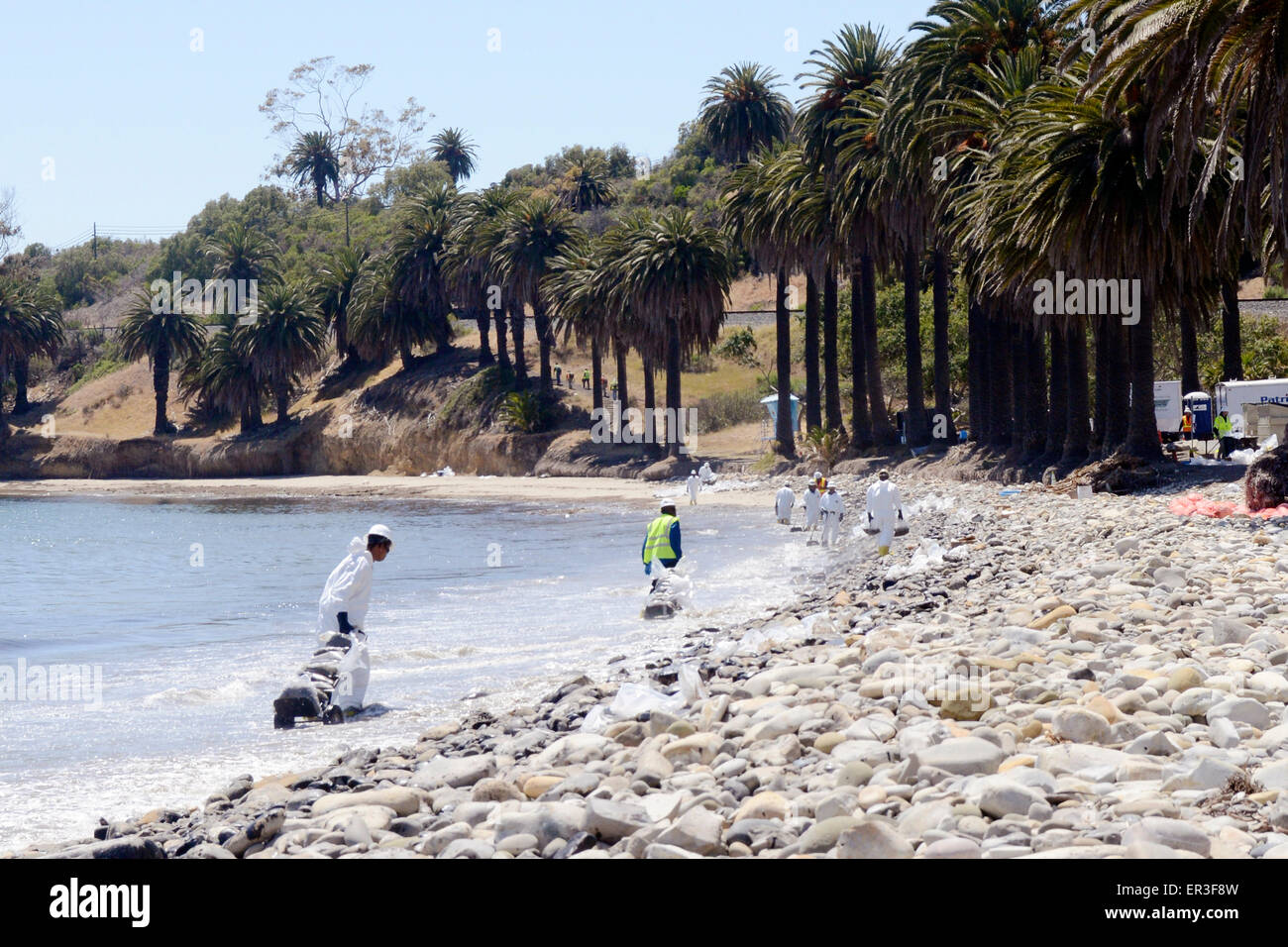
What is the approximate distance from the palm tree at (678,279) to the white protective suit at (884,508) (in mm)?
30606

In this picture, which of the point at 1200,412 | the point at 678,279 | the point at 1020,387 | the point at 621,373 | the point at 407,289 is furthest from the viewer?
the point at 407,289

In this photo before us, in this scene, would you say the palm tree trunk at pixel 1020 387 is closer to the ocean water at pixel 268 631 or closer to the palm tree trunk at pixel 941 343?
the palm tree trunk at pixel 941 343

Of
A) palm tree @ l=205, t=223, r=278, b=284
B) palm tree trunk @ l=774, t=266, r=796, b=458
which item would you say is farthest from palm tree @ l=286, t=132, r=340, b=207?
palm tree trunk @ l=774, t=266, r=796, b=458

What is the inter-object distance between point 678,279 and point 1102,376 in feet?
80.1

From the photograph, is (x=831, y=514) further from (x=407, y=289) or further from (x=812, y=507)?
(x=407, y=289)

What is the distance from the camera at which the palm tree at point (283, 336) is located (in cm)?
6869

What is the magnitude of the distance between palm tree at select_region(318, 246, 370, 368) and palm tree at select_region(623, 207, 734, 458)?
2663 cm

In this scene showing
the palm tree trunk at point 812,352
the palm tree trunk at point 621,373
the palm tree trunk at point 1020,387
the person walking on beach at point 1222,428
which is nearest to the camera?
the person walking on beach at point 1222,428

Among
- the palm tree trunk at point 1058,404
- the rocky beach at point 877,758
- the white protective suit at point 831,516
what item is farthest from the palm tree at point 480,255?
the rocky beach at point 877,758

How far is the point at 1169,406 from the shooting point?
39750 mm

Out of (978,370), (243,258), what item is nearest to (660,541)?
(978,370)

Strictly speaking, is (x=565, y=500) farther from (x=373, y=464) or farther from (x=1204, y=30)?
(x=1204, y=30)

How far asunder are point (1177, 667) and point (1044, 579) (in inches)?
230
